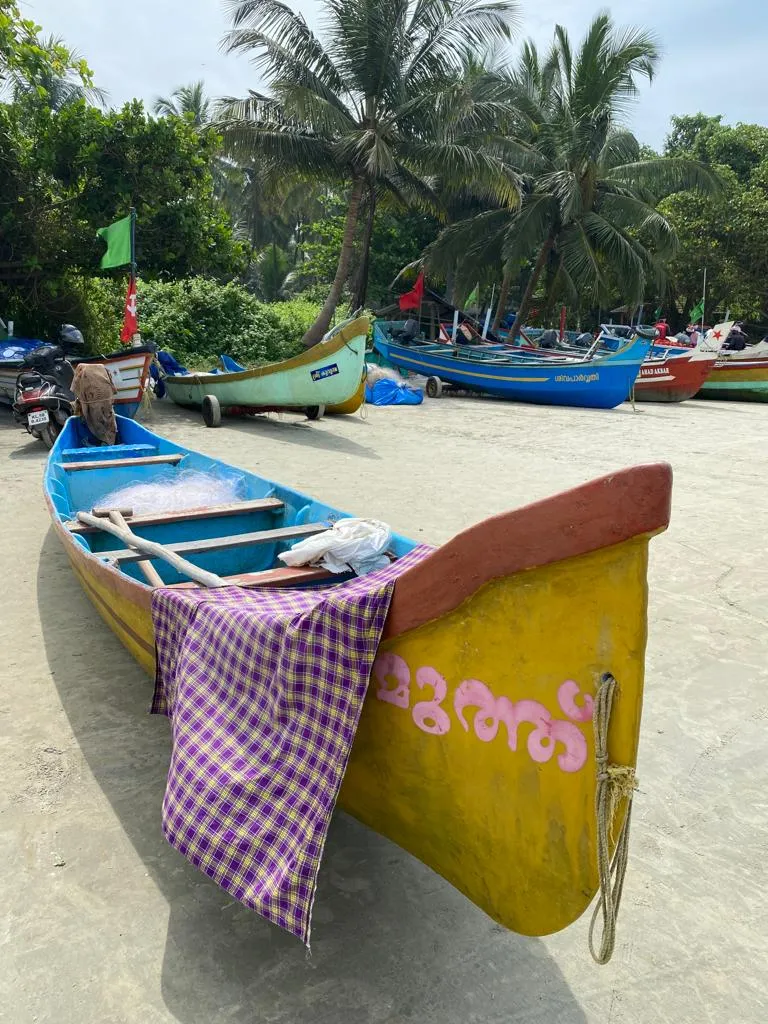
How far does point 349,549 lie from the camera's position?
3047mm

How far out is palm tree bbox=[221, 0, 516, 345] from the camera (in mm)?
13102

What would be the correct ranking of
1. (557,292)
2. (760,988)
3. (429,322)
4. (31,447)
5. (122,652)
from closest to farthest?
1. (760,988)
2. (122,652)
3. (31,447)
4. (429,322)
5. (557,292)

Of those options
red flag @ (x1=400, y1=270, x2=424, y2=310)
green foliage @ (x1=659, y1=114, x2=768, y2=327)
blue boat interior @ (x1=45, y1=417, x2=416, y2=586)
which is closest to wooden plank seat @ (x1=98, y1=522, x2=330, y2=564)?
blue boat interior @ (x1=45, y1=417, x2=416, y2=586)

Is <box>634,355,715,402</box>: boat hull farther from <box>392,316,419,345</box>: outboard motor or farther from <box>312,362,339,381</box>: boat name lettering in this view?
<box>312,362,339,381</box>: boat name lettering

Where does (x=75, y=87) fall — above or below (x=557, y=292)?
above

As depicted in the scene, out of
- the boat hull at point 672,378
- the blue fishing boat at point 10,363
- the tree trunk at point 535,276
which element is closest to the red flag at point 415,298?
the tree trunk at point 535,276

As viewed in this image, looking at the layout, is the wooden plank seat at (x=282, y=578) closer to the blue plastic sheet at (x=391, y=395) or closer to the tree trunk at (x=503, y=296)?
the blue plastic sheet at (x=391, y=395)

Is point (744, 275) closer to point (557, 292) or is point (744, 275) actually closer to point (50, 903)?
point (557, 292)

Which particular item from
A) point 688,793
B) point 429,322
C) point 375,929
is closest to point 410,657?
point 375,929

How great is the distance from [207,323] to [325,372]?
7121 mm

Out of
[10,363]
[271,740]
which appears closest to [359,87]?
[10,363]

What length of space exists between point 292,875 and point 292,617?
65 cm

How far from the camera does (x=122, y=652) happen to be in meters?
3.58

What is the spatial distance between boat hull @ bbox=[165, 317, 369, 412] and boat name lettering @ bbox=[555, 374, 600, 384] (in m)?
5.90
